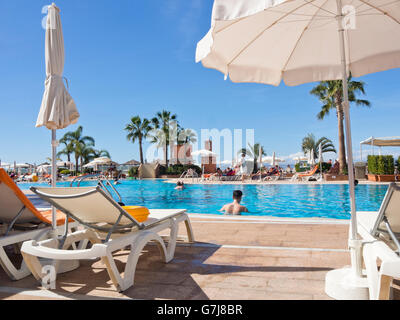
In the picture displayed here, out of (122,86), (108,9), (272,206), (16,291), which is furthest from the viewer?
(122,86)

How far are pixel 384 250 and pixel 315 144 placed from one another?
4966 cm

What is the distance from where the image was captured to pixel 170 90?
1635 inches

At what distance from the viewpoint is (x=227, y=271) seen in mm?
2689

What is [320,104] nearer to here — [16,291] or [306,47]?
[306,47]

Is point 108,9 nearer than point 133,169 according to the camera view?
Yes

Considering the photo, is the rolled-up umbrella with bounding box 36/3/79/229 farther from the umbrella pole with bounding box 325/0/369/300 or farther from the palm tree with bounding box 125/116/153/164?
the palm tree with bounding box 125/116/153/164

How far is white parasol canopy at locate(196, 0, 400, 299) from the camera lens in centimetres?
277

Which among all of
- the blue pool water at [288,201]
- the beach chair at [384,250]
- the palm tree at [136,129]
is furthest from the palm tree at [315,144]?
the beach chair at [384,250]

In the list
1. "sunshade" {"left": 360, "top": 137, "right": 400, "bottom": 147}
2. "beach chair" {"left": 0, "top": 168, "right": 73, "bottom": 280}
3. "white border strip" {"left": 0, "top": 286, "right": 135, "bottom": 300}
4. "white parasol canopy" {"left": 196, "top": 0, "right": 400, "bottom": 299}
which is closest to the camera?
"white border strip" {"left": 0, "top": 286, "right": 135, "bottom": 300}

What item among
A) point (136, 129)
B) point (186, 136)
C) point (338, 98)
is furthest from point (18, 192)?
point (186, 136)

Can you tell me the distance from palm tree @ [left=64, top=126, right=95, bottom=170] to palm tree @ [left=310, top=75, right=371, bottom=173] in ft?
118

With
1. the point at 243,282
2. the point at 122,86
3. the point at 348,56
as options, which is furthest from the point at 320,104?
the point at 122,86

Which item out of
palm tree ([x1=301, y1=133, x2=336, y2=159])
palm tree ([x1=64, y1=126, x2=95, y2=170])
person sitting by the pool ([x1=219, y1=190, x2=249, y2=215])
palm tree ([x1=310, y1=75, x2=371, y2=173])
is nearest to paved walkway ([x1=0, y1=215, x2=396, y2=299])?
person sitting by the pool ([x1=219, y1=190, x2=249, y2=215])
